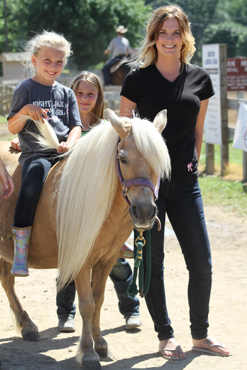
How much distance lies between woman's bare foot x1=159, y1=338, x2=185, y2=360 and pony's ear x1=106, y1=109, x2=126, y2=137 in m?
1.55

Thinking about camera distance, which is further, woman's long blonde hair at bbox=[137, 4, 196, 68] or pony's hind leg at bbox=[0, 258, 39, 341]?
pony's hind leg at bbox=[0, 258, 39, 341]

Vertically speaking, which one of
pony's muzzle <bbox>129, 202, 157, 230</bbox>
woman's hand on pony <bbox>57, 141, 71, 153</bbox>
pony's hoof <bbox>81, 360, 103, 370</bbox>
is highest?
woman's hand on pony <bbox>57, 141, 71, 153</bbox>

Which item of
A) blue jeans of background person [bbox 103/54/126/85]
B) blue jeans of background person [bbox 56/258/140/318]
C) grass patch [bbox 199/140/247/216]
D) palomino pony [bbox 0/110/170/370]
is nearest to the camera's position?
palomino pony [bbox 0/110/170/370]

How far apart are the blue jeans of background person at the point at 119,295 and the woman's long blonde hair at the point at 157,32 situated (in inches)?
67.7

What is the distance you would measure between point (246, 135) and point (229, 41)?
59020 mm

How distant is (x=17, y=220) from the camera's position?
10.6 feet

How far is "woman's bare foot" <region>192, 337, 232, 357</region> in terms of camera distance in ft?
10.9

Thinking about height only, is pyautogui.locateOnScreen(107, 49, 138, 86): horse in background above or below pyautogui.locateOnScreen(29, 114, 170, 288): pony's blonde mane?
above

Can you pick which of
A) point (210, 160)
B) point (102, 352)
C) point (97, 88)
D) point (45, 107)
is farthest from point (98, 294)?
point (210, 160)

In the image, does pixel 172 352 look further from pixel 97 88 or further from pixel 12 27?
pixel 12 27

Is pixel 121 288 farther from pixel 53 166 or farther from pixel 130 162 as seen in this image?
pixel 130 162

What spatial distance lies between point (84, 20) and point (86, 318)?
38567 millimetres

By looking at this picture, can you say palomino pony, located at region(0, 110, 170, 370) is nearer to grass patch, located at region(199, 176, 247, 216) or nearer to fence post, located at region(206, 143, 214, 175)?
grass patch, located at region(199, 176, 247, 216)

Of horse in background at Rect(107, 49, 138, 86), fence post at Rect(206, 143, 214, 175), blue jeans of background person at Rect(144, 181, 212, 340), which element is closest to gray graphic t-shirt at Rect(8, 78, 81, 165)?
blue jeans of background person at Rect(144, 181, 212, 340)
